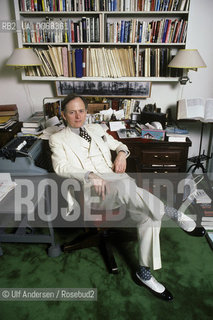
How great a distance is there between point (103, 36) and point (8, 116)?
4.28 ft

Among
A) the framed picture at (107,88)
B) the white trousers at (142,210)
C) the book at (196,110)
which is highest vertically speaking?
the framed picture at (107,88)

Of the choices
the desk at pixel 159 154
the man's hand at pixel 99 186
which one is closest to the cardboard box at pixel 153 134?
the desk at pixel 159 154

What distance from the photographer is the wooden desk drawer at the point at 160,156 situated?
95.8 inches

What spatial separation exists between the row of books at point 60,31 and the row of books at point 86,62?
102 millimetres

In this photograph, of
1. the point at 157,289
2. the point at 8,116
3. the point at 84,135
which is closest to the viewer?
the point at 157,289

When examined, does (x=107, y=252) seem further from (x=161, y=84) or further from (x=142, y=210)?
(x=161, y=84)

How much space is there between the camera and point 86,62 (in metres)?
2.61

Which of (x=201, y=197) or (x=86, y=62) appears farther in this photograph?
(x=86, y=62)

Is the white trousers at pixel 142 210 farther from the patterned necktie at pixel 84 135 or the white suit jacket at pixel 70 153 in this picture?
the patterned necktie at pixel 84 135

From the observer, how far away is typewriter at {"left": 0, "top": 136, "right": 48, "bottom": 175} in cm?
200

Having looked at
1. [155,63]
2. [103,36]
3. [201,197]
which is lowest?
[201,197]

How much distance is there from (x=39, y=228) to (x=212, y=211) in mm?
1615

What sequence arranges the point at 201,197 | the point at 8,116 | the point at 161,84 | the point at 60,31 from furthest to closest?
the point at 161,84
the point at 8,116
the point at 60,31
the point at 201,197

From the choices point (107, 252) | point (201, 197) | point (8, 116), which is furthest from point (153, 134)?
point (8, 116)
